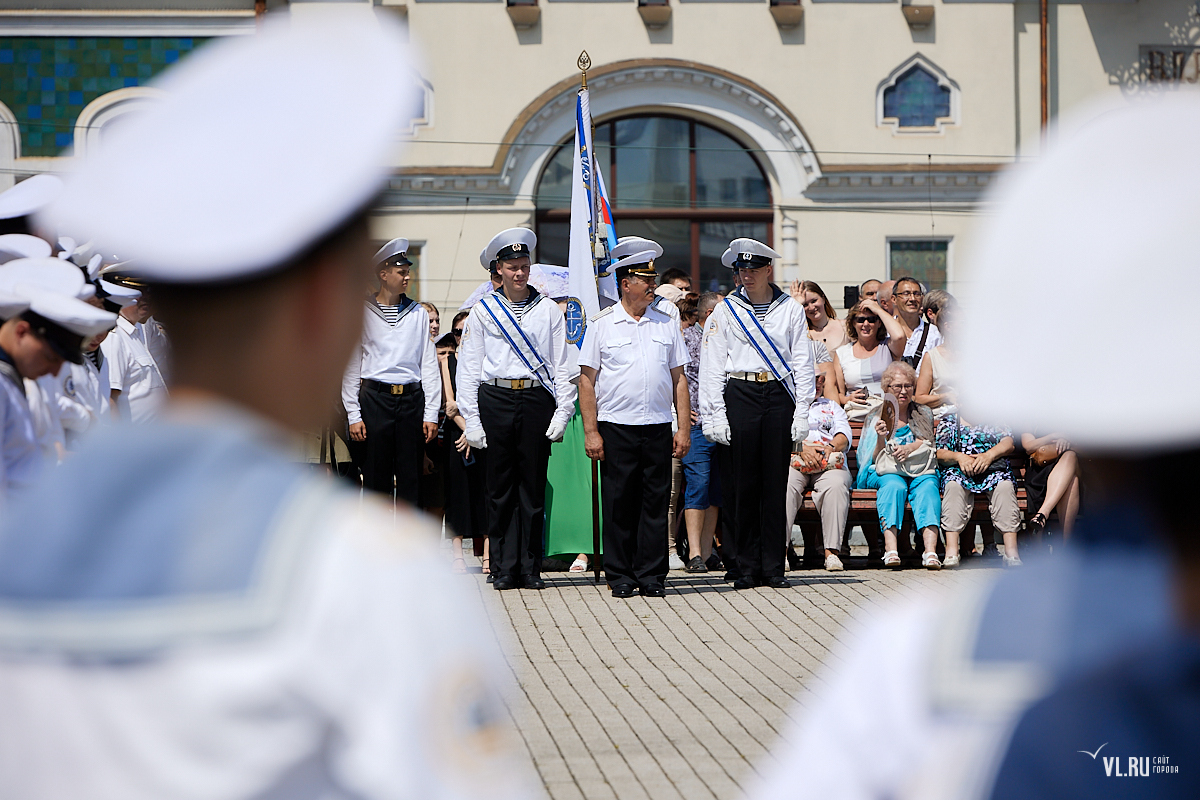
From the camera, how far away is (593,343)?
30.3ft

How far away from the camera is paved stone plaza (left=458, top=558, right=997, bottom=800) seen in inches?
200

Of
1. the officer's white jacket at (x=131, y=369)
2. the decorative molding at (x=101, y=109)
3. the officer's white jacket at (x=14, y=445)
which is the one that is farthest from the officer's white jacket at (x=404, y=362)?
the decorative molding at (x=101, y=109)

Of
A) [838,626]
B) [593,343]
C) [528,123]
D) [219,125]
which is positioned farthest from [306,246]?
[528,123]

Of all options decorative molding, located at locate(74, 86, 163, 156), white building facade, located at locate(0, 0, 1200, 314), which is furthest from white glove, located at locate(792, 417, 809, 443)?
decorative molding, located at locate(74, 86, 163, 156)

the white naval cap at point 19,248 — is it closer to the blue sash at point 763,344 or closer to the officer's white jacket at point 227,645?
the officer's white jacket at point 227,645

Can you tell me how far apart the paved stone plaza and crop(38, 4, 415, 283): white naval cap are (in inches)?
150

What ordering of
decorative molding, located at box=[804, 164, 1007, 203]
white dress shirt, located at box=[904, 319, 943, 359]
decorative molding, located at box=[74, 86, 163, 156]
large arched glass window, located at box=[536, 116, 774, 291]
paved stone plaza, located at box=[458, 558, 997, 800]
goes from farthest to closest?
large arched glass window, located at box=[536, 116, 774, 291]
decorative molding, located at box=[804, 164, 1007, 203]
decorative molding, located at box=[74, 86, 163, 156]
white dress shirt, located at box=[904, 319, 943, 359]
paved stone plaza, located at box=[458, 558, 997, 800]

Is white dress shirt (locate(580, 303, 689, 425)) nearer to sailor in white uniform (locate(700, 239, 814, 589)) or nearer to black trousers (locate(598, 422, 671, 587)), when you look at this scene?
black trousers (locate(598, 422, 671, 587))

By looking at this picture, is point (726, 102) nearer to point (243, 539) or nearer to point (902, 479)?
point (902, 479)

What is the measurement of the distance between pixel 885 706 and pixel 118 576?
0.64 metres

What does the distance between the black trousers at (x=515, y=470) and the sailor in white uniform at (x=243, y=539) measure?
27.3ft

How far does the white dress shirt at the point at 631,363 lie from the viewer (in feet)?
30.0

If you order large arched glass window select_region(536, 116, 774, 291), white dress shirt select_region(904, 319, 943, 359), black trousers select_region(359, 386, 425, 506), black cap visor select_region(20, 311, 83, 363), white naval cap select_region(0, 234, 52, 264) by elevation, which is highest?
large arched glass window select_region(536, 116, 774, 291)

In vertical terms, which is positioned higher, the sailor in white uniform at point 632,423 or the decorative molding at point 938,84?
the decorative molding at point 938,84
